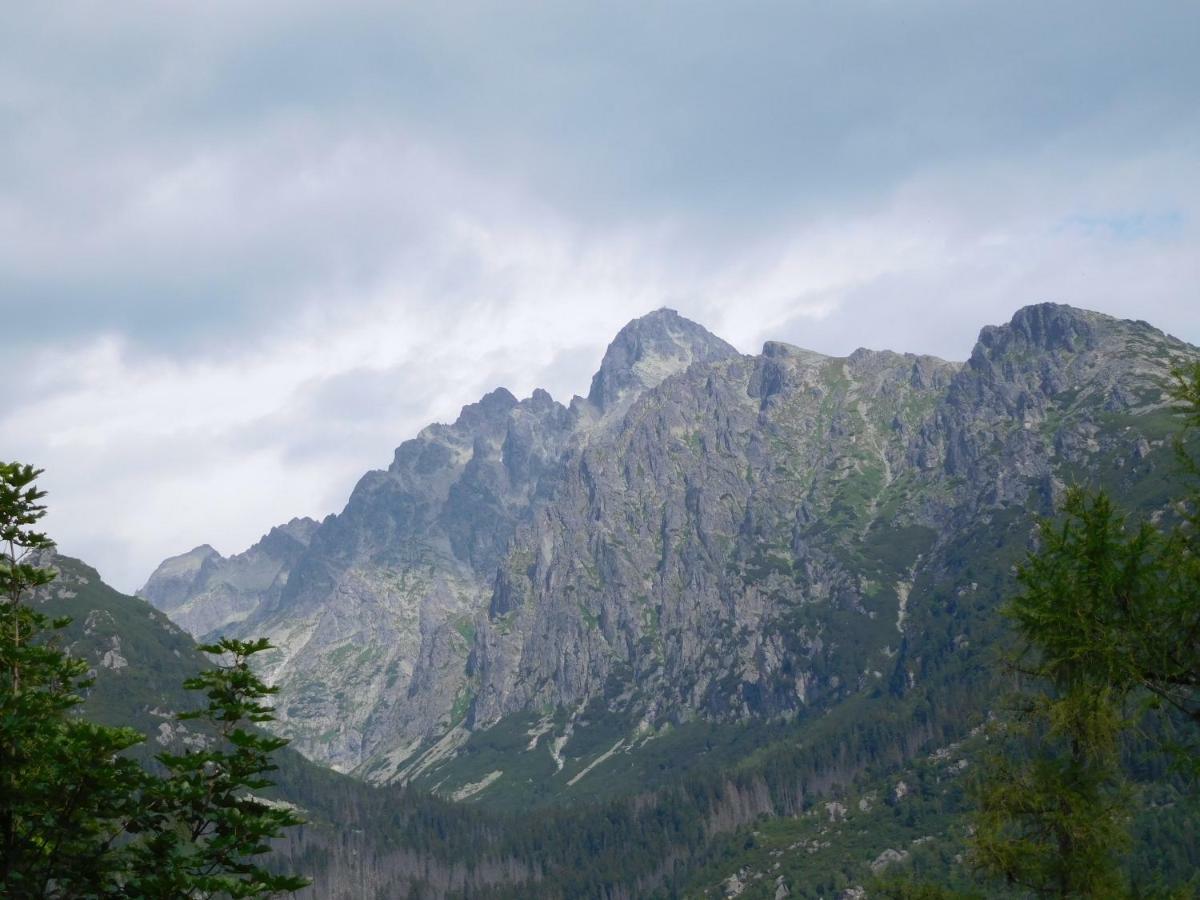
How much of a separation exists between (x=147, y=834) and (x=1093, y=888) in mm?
26191

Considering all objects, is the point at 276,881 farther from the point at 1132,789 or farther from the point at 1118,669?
the point at 1132,789

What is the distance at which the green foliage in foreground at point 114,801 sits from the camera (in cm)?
2436

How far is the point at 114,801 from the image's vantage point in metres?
26.6

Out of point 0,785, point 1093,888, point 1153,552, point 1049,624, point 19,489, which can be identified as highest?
point 19,489

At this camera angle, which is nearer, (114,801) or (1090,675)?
(1090,675)

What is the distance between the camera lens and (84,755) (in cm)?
2391

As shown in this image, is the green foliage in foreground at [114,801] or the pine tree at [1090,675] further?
the green foliage in foreground at [114,801]

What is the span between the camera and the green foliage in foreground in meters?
24.4

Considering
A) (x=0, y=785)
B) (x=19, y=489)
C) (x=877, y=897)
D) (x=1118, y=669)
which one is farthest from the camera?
(x=877, y=897)

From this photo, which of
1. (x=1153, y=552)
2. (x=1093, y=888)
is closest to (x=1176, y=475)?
(x=1153, y=552)

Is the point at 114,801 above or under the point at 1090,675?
under

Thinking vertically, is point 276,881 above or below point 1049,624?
below

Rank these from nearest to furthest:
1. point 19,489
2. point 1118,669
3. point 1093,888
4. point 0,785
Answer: point 1118,669
point 0,785
point 1093,888
point 19,489

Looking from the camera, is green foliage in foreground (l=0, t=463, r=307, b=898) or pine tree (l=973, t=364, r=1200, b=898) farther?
green foliage in foreground (l=0, t=463, r=307, b=898)
